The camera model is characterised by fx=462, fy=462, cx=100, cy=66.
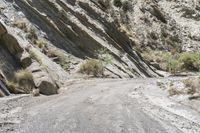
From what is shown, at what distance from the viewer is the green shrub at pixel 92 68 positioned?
23511mm

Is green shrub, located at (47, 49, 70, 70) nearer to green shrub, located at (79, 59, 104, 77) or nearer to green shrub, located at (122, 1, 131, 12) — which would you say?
green shrub, located at (79, 59, 104, 77)

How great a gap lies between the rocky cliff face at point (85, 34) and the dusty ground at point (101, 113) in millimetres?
2909

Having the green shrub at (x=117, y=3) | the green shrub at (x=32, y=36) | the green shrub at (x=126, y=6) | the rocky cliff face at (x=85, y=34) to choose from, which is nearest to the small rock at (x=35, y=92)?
the rocky cliff face at (x=85, y=34)

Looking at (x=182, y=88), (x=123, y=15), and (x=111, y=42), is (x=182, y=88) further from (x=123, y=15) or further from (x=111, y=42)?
(x=123, y=15)

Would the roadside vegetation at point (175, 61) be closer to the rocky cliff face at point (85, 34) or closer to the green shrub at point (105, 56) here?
the rocky cliff face at point (85, 34)

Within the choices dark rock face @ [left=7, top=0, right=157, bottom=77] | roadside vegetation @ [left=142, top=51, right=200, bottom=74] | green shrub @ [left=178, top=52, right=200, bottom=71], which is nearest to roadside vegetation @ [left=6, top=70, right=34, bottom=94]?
dark rock face @ [left=7, top=0, right=157, bottom=77]

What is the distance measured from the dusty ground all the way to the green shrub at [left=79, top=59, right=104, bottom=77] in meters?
7.16

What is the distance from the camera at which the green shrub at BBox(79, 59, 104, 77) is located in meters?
23.5

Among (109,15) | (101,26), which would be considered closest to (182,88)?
(101,26)

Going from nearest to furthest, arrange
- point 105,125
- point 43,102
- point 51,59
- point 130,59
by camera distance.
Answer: point 105,125 < point 43,102 < point 51,59 < point 130,59

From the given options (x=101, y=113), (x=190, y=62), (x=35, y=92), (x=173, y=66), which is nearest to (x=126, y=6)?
(x=190, y=62)

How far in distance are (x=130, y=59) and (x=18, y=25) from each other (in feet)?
29.7

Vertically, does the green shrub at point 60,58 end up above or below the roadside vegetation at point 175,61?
above

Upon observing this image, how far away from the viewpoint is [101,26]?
31.3 metres
